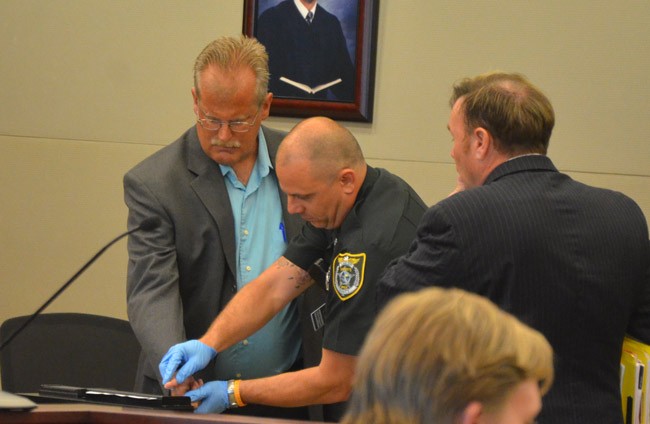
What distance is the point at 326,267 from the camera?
2529 millimetres

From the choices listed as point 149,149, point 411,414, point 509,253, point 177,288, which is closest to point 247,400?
point 177,288

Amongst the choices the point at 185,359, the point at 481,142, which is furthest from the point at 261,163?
the point at 481,142

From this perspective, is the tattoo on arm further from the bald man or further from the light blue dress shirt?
the light blue dress shirt

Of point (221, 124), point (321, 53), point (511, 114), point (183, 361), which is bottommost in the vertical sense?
point (183, 361)

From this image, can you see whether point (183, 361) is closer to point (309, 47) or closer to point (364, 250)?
point (364, 250)

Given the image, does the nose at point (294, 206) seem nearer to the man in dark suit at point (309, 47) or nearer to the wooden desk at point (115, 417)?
the wooden desk at point (115, 417)

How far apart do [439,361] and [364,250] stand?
1174 mm

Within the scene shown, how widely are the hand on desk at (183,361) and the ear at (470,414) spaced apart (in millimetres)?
1455

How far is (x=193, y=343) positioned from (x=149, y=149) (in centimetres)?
156

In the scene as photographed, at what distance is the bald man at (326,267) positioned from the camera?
2230mm

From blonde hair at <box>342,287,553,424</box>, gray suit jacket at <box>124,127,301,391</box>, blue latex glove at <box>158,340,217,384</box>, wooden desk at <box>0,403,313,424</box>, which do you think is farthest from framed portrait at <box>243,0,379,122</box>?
blonde hair at <box>342,287,553,424</box>

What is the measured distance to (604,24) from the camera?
355 centimetres

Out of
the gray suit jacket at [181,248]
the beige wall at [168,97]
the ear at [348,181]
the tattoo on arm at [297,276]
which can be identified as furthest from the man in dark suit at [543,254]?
the beige wall at [168,97]

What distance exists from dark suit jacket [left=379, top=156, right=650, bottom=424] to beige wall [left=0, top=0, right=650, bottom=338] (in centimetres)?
165
